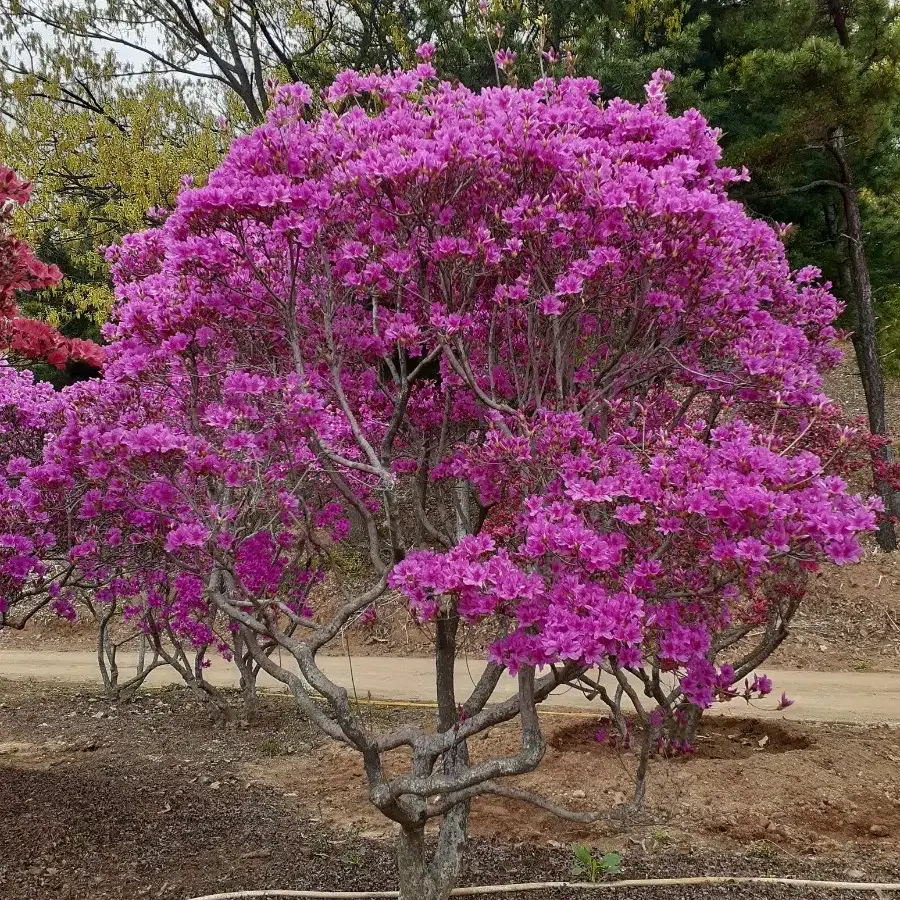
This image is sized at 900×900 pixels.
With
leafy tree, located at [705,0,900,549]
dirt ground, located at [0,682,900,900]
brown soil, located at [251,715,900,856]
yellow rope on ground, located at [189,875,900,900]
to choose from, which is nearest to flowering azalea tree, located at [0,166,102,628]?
dirt ground, located at [0,682,900,900]

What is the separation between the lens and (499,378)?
4145 mm

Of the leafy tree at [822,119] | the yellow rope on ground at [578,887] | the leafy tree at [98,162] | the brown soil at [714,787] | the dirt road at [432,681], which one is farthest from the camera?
the leafy tree at [98,162]

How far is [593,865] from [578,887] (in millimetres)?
168

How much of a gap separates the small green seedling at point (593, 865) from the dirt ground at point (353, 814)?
0.29 feet

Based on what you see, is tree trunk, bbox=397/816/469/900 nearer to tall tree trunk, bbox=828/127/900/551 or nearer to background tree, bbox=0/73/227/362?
tall tree trunk, bbox=828/127/900/551

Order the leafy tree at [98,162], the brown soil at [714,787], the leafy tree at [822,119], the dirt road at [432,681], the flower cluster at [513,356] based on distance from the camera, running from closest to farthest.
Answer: the flower cluster at [513,356], the brown soil at [714,787], the dirt road at [432,681], the leafy tree at [822,119], the leafy tree at [98,162]

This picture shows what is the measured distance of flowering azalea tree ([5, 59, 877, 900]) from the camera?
9.39 ft

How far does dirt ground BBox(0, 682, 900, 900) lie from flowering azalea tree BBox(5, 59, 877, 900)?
36.6 inches

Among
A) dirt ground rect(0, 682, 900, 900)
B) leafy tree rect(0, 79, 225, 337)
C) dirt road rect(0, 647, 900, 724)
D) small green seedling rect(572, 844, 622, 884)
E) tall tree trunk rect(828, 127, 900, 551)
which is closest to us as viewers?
small green seedling rect(572, 844, 622, 884)

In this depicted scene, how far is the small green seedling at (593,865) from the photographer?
14.0 ft

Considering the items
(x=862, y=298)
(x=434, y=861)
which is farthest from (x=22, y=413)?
(x=862, y=298)

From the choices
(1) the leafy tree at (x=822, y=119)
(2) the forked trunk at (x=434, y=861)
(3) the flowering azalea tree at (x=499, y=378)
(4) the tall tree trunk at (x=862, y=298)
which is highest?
(1) the leafy tree at (x=822, y=119)

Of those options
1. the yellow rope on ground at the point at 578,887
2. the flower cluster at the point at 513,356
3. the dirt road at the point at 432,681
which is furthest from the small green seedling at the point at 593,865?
the dirt road at the point at 432,681

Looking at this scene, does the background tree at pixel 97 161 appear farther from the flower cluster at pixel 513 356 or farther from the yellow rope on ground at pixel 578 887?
the yellow rope on ground at pixel 578 887
